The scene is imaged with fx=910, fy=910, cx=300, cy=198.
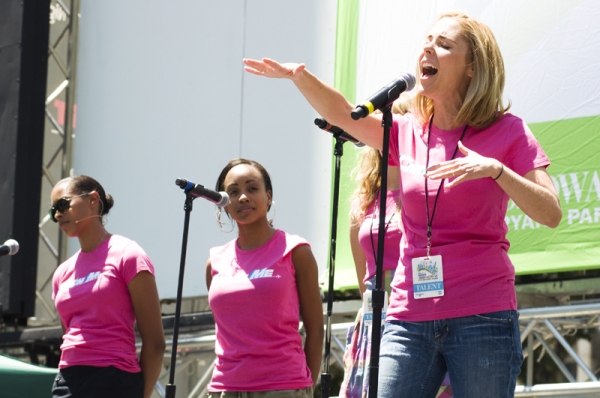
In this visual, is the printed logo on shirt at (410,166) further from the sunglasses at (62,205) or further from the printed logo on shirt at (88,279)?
the sunglasses at (62,205)

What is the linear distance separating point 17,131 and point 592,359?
734cm

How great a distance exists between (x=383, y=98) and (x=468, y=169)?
39cm

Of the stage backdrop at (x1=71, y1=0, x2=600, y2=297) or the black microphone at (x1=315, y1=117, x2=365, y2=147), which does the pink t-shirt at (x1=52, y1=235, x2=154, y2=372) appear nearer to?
the black microphone at (x1=315, y1=117, x2=365, y2=147)

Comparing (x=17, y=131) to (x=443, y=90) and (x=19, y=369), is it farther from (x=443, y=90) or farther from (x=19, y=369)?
(x=443, y=90)

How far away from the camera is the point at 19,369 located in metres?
4.41

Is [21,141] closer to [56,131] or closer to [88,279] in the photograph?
[56,131]

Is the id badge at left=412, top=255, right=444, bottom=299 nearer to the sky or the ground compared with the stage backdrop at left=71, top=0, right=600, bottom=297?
nearer to the ground

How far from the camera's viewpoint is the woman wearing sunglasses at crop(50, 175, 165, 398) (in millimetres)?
3803

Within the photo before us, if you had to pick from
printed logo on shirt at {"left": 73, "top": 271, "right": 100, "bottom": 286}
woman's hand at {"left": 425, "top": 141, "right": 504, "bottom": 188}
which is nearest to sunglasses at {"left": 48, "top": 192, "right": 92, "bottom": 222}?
printed logo on shirt at {"left": 73, "top": 271, "right": 100, "bottom": 286}

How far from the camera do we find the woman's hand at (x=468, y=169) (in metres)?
2.20

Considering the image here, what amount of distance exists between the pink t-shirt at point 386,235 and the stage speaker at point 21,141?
166 inches

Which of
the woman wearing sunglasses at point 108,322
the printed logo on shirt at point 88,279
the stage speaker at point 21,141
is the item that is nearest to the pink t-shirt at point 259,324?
the woman wearing sunglasses at point 108,322

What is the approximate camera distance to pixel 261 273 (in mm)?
3496

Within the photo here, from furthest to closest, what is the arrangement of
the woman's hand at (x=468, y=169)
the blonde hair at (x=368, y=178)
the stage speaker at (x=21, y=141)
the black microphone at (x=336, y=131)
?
the stage speaker at (x=21, y=141), the blonde hair at (x=368, y=178), the black microphone at (x=336, y=131), the woman's hand at (x=468, y=169)
